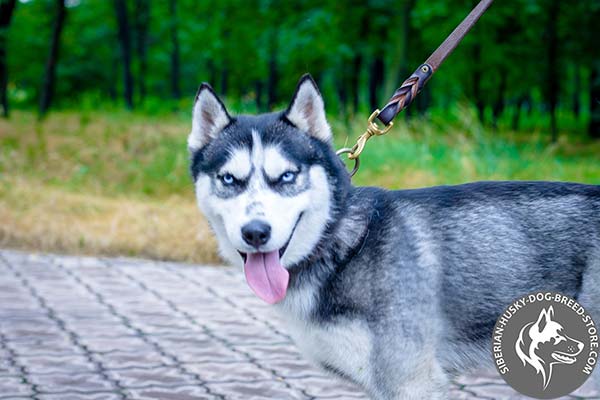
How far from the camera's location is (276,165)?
3141mm

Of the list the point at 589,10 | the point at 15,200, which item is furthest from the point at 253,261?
the point at 589,10

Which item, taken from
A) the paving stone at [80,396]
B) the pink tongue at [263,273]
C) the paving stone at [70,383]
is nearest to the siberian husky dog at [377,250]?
the pink tongue at [263,273]

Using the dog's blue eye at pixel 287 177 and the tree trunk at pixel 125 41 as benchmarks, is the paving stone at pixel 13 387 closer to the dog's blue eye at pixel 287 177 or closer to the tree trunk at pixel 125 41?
the dog's blue eye at pixel 287 177

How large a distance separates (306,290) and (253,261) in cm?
28

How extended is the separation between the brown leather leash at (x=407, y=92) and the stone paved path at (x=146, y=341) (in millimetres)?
1616

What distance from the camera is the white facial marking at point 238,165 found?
3152 millimetres

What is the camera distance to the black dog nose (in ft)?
9.68

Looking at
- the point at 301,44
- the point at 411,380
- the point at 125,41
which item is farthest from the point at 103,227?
the point at 125,41

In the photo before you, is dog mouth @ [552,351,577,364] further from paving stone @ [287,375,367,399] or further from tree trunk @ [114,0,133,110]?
tree trunk @ [114,0,133,110]

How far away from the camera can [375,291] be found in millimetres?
3172

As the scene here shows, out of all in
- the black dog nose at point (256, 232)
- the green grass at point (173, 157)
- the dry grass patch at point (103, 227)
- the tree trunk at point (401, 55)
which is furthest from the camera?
the tree trunk at point (401, 55)

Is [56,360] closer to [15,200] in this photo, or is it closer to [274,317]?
[274,317]

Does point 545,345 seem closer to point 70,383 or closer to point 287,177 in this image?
point 287,177

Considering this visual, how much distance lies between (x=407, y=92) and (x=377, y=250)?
3.01ft
